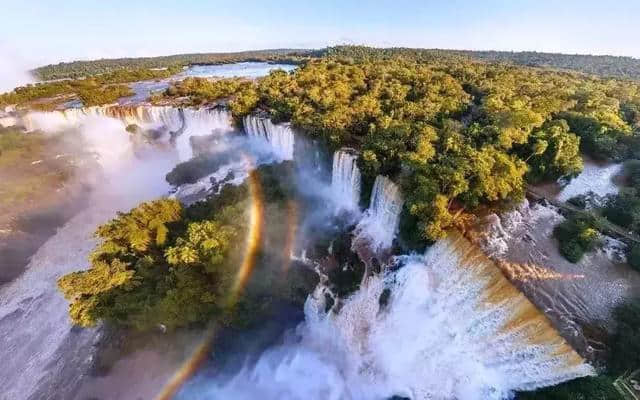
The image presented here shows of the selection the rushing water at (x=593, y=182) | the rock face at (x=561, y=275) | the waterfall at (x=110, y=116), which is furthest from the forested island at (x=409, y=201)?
the waterfall at (x=110, y=116)

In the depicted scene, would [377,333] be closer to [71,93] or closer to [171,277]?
[171,277]

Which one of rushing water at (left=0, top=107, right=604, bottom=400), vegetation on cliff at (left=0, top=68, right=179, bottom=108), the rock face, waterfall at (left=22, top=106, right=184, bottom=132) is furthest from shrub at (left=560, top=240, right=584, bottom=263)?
vegetation on cliff at (left=0, top=68, right=179, bottom=108)

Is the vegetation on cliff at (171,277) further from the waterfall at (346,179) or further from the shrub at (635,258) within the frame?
the shrub at (635,258)

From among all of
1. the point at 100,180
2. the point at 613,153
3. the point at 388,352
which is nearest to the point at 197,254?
the point at 388,352

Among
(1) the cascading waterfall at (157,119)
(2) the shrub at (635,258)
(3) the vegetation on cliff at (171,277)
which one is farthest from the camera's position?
(1) the cascading waterfall at (157,119)

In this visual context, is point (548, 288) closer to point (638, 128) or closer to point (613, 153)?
point (613, 153)

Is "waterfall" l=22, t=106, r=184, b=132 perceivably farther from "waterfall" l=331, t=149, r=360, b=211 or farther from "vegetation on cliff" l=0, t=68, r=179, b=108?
"waterfall" l=331, t=149, r=360, b=211
